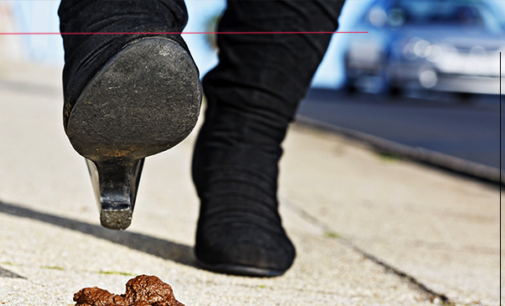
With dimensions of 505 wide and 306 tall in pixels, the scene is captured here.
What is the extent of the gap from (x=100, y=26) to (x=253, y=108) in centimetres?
50

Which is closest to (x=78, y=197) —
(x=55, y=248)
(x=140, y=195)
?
(x=140, y=195)

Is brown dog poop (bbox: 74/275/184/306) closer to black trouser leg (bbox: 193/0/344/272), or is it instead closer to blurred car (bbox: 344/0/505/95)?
black trouser leg (bbox: 193/0/344/272)

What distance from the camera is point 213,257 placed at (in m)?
1.23

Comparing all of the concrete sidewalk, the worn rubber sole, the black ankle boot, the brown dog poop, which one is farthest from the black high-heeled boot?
the black ankle boot

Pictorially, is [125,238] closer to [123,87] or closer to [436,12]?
[123,87]

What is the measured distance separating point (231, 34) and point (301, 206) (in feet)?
3.39

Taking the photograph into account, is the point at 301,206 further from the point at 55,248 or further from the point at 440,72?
the point at 440,72

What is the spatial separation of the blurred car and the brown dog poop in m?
6.44

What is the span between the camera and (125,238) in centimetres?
145

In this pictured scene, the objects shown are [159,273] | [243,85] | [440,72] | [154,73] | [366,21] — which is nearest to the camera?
[154,73]

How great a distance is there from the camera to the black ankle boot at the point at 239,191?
1237mm

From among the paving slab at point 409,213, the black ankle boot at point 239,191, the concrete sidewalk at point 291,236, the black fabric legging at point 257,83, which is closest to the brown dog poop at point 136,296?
the concrete sidewalk at point 291,236

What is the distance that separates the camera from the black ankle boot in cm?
124

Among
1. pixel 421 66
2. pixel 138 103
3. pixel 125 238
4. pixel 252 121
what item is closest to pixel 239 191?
pixel 252 121
